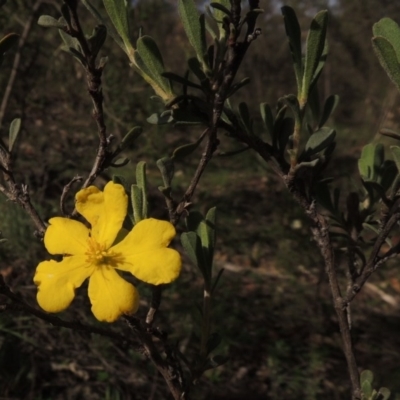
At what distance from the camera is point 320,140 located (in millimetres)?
871

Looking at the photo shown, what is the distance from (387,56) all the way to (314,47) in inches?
4.3

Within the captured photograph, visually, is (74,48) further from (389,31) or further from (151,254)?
(389,31)

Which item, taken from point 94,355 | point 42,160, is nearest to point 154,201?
point 42,160

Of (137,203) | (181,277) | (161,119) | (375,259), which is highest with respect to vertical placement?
(161,119)

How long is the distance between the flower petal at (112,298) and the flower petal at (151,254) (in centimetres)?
2

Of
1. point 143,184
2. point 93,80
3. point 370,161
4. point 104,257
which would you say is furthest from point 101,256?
point 370,161

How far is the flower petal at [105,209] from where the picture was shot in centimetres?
77

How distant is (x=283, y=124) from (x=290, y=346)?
226 centimetres

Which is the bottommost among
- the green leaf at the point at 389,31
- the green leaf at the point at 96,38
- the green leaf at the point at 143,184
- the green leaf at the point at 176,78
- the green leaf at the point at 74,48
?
the green leaf at the point at 143,184

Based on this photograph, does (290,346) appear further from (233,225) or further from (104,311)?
(104,311)

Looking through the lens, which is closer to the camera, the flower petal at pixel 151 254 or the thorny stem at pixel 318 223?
the flower petal at pixel 151 254

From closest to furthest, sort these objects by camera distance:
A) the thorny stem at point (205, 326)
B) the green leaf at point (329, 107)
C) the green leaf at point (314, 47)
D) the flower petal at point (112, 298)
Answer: the flower petal at point (112, 298) → the green leaf at point (314, 47) → the thorny stem at point (205, 326) → the green leaf at point (329, 107)

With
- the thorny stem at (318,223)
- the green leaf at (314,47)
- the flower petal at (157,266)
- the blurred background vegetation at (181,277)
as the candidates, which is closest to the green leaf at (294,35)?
the green leaf at (314,47)

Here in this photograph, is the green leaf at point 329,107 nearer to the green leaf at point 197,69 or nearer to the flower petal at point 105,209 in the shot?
the green leaf at point 197,69
